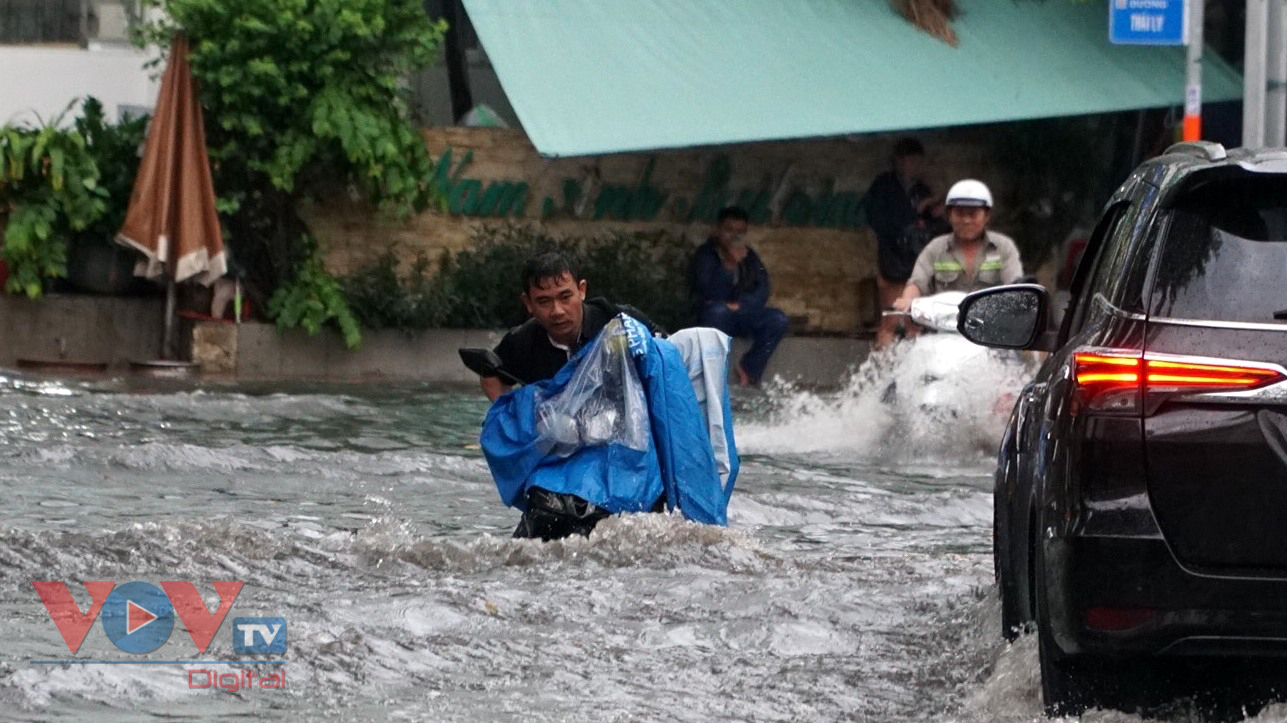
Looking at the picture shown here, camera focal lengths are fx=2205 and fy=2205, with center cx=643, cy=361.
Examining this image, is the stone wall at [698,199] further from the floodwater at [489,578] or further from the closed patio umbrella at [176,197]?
the floodwater at [489,578]

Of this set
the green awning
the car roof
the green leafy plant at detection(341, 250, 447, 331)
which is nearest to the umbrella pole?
the green leafy plant at detection(341, 250, 447, 331)

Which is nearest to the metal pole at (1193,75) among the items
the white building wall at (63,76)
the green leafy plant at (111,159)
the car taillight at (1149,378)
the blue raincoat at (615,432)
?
the green leafy plant at (111,159)

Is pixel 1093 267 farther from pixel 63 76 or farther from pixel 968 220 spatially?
pixel 63 76

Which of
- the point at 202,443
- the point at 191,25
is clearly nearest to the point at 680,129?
the point at 191,25

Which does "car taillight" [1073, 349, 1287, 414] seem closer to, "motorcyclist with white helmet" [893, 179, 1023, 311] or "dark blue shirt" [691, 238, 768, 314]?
"motorcyclist with white helmet" [893, 179, 1023, 311]

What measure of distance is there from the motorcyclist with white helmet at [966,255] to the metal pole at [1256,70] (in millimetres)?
3378

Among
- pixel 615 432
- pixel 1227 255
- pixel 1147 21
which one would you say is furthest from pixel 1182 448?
pixel 1147 21

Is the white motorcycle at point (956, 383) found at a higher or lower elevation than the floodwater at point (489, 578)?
higher

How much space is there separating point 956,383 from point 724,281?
528cm

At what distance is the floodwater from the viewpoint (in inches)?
224

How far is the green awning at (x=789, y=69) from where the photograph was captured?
1567 centimetres

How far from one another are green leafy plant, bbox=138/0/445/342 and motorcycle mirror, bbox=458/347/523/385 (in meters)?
8.30

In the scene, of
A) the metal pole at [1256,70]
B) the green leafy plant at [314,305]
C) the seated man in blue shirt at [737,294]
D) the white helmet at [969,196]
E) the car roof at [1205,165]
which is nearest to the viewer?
the car roof at [1205,165]

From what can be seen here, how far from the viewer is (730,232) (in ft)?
57.7
